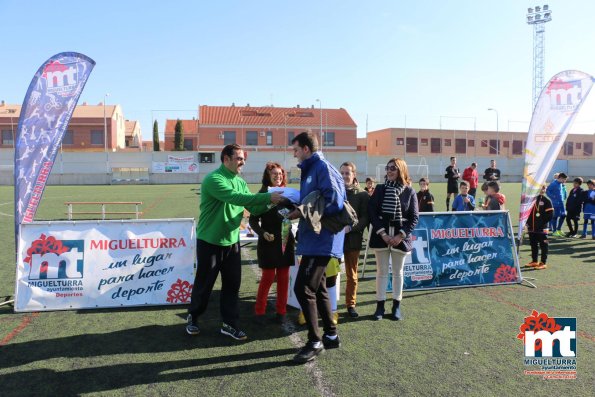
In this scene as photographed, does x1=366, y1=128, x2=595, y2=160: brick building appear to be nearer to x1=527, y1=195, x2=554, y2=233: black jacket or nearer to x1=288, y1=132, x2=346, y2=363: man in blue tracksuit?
x1=527, y1=195, x2=554, y2=233: black jacket

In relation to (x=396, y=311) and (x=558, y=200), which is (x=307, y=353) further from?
(x=558, y=200)

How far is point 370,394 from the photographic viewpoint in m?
3.31

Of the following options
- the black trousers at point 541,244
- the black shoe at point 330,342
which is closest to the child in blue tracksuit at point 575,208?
the black trousers at point 541,244

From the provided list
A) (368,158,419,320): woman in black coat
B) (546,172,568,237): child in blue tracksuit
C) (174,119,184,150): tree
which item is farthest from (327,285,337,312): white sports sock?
(174,119,184,150): tree

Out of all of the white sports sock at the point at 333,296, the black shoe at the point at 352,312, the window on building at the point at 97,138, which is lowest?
the black shoe at the point at 352,312

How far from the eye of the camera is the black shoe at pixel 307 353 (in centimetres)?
384

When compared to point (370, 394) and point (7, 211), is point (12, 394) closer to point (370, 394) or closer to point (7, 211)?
point (370, 394)

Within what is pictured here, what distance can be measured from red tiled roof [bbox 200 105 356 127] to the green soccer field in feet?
156

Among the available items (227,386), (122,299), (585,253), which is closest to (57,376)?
(227,386)

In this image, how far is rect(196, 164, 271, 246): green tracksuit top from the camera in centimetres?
418

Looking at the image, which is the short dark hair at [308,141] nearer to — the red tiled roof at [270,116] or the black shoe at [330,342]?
the black shoe at [330,342]

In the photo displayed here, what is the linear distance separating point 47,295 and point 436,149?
172ft

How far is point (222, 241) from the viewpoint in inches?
171

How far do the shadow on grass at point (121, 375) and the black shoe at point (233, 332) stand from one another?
405 mm
